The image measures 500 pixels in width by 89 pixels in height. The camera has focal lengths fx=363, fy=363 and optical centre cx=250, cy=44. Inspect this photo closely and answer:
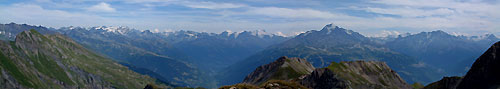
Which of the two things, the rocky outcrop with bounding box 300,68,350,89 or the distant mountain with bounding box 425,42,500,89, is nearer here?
the distant mountain with bounding box 425,42,500,89

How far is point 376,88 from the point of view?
176 meters

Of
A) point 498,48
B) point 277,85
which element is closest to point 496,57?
point 498,48

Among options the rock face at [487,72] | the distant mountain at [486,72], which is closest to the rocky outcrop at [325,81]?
the distant mountain at [486,72]

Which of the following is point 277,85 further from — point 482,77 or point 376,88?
point 376,88

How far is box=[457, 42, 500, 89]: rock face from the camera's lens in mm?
63312

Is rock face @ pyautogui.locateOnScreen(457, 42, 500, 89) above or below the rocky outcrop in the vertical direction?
above

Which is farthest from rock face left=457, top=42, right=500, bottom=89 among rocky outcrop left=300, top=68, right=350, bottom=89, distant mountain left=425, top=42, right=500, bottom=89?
rocky outcrop left=300, top=68, right=350, bottom=89

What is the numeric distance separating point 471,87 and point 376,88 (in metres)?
110

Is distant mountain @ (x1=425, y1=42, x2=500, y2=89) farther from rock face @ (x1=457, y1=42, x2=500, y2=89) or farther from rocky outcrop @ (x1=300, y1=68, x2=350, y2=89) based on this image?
rocky outcrop @ (x1=300, y1=68, x2=350, y2=89)

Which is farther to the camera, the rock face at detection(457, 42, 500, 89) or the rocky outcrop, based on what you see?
the rocky outcrop

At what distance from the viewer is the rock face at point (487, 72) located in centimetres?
6331

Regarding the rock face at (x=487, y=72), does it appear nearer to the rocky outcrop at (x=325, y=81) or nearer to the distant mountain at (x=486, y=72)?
the distant mountain at (x=486, y=72)

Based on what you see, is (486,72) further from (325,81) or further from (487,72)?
(325,81)

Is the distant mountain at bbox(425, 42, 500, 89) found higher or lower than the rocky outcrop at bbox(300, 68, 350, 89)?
higher
